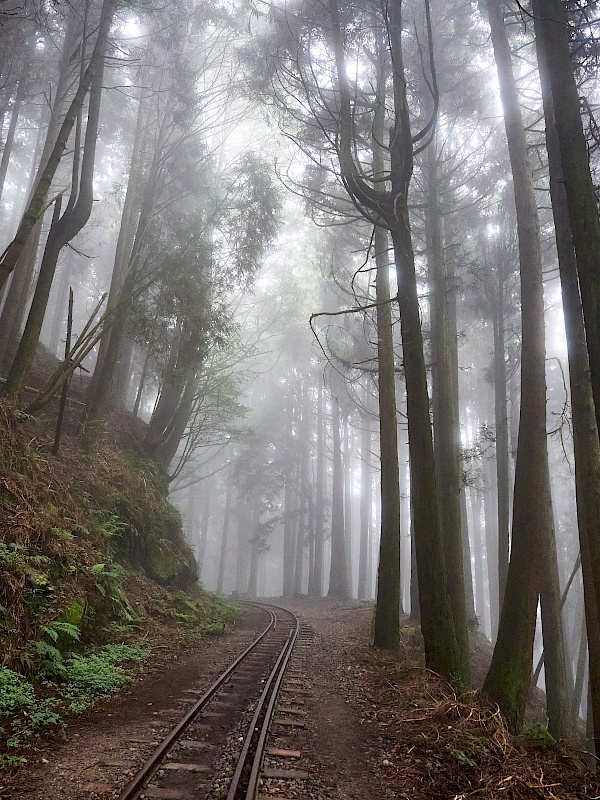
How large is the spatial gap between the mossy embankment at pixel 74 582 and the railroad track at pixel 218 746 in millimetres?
1106

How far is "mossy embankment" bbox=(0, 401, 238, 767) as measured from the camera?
17.3ft

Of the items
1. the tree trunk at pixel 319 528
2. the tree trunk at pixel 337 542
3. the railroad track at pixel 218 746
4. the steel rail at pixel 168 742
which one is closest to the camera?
the steel rail at pixel 168 742

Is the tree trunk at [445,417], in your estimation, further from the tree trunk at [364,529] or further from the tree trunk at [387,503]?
the tree trunk at [364,529]

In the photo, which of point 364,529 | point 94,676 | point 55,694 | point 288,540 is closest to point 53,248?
point 94,676

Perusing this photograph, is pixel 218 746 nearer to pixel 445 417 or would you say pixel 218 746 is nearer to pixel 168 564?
pixel 445 417

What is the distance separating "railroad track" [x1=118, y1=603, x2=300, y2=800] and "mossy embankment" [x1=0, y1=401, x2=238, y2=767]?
3.63 feet

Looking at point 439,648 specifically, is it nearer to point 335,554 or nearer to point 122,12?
point 122,12

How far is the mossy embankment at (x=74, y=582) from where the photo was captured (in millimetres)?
5270

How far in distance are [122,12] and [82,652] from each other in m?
13.9

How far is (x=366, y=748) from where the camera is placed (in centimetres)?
492

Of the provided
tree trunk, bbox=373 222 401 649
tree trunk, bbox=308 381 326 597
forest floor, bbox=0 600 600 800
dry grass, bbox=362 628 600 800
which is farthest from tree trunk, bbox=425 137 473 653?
tree trunk, bbox=308 381 326 597

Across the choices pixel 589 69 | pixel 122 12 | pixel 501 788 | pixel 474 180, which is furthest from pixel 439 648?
pixel 122 12

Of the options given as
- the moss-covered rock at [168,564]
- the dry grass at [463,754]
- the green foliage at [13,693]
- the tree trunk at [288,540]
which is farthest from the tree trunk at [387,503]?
the tree trunk at [288,540]

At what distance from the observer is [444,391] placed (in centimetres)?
1080
